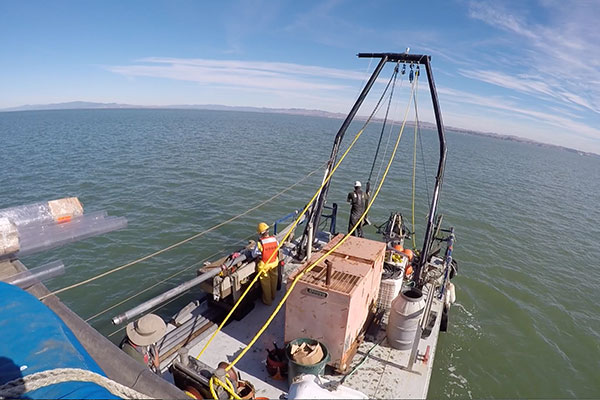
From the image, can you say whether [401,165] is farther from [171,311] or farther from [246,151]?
[171,311]

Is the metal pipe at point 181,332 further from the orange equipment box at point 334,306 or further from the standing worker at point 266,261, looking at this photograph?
the orange equipment box at point 334,306

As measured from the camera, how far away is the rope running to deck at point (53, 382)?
1.74 meters

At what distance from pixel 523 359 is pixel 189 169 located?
28.3 m

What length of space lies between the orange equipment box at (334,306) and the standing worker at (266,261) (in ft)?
4.63

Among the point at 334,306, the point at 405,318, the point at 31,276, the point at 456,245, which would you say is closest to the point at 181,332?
the point at 334,306

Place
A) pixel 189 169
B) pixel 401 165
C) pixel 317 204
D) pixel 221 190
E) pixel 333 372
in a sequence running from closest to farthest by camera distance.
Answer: pixel 333 372
pixel 317 204
pixel 221 190
pixel 189 169
pixel 401 165

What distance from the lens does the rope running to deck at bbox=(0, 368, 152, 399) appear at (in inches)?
68.6

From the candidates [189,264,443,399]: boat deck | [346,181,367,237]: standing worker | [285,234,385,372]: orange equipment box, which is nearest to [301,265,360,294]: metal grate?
[285,234,385,372]: orange equipment box

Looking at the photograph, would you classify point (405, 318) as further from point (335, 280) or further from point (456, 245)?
point (456, 245)

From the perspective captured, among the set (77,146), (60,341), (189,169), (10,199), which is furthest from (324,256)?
(77,146)

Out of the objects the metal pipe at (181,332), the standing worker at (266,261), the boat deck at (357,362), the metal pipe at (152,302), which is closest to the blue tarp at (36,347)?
the metal pipe at (152,302)

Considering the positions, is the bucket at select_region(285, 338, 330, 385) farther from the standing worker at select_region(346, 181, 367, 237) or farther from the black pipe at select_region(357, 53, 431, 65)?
the black pipe at select_region(357, 53, 431, 65)

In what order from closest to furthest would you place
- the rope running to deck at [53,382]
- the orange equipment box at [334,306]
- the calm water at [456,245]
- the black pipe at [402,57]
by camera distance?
the rope running to deck at [53,382]
the orange equipment box at [334,306]
the black pipe at [402,57]
the calm water at [456,245]

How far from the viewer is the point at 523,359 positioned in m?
10.7
